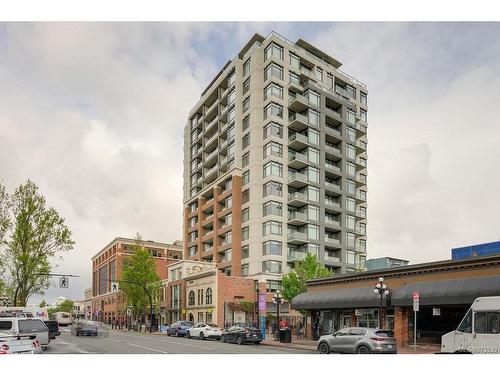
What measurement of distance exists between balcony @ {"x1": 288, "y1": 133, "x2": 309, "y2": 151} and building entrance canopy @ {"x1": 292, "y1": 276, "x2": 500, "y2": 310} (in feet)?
120

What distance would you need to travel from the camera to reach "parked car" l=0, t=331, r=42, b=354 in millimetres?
18306

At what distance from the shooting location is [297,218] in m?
75.1

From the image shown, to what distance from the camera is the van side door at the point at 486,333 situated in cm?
1892

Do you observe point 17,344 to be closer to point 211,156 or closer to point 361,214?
point 211,156

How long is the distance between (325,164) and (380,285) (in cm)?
4855

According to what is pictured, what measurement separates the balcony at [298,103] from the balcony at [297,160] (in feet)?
22.8

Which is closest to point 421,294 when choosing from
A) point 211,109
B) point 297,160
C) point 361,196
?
point 297,160

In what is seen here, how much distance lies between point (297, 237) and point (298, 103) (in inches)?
764

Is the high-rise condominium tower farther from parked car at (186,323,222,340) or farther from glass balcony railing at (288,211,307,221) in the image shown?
parked car at (186,323,222,340)

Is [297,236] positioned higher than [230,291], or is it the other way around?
[297,236]

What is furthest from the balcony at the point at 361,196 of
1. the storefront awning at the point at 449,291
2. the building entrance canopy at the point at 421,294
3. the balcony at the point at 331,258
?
the storefront awning at the point at 449,291

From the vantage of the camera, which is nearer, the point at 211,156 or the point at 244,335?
the point at 244,335

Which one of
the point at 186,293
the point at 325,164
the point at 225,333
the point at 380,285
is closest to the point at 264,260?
the point at 186,293

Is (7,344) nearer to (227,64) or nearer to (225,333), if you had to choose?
(225,333)
